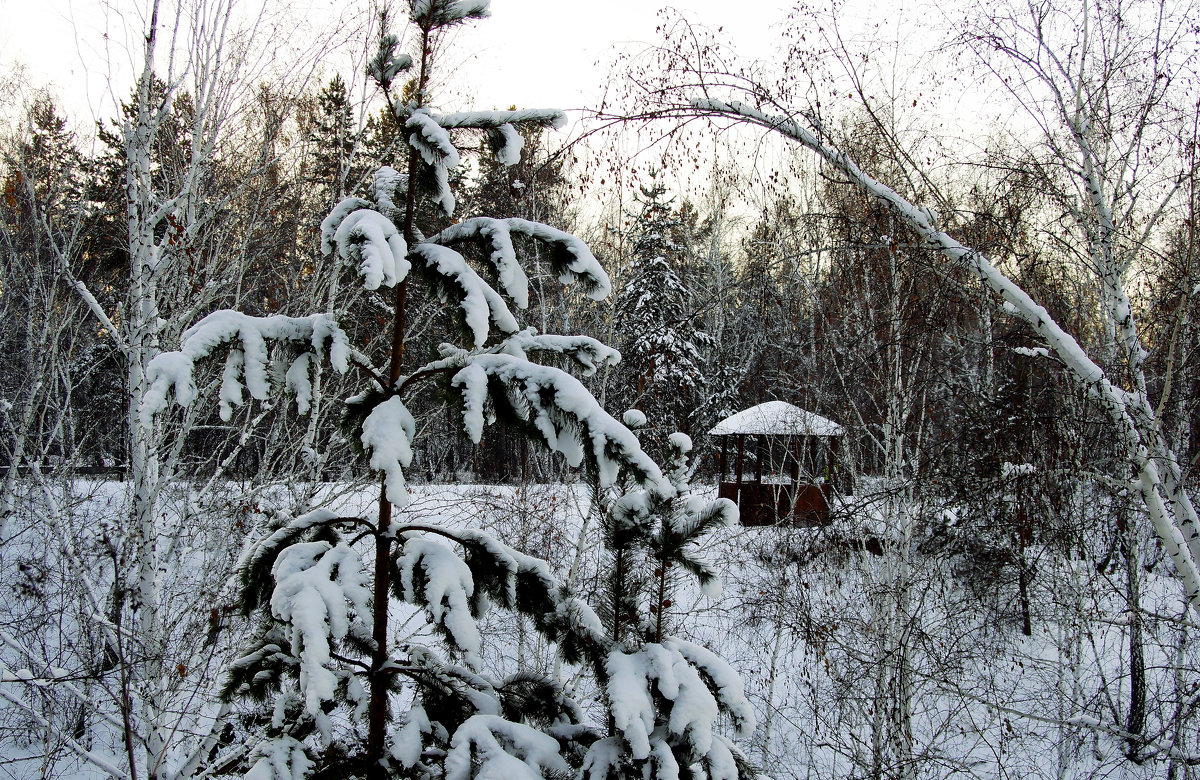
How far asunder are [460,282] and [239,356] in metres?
0.60

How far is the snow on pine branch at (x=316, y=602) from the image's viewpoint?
1484mm

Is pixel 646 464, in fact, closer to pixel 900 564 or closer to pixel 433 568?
pixel 433 568

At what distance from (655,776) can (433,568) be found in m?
0.81

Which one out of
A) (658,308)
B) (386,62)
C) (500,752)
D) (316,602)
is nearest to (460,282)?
(386,62)

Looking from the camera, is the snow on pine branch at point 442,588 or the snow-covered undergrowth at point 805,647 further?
the snow-covered undergrowth at point 805,647

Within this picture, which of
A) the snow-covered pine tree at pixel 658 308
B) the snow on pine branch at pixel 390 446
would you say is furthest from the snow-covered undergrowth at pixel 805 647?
the snow-covered pine tree at pixel 658 308

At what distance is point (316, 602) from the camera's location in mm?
1578

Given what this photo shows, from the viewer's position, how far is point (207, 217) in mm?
5273

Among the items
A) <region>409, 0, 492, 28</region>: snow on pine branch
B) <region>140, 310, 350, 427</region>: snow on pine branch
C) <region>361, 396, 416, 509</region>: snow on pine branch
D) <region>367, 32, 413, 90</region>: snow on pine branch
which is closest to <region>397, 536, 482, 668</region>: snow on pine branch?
<region>361, 396, 416, 509</region>: snow on pine branch

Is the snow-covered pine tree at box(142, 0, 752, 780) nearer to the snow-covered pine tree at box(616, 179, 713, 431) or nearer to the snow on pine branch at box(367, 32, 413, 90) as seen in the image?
the snow on pine branch at box(367, 32, 413, 90)

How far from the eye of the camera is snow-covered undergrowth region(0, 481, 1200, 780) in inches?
241

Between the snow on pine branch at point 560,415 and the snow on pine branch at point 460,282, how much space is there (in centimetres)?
11

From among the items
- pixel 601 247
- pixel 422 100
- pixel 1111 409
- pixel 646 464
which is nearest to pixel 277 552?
pixel 646 464

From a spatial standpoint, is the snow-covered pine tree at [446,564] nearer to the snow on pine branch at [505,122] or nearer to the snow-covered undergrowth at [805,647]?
the snow on pine branch at [505,122]
